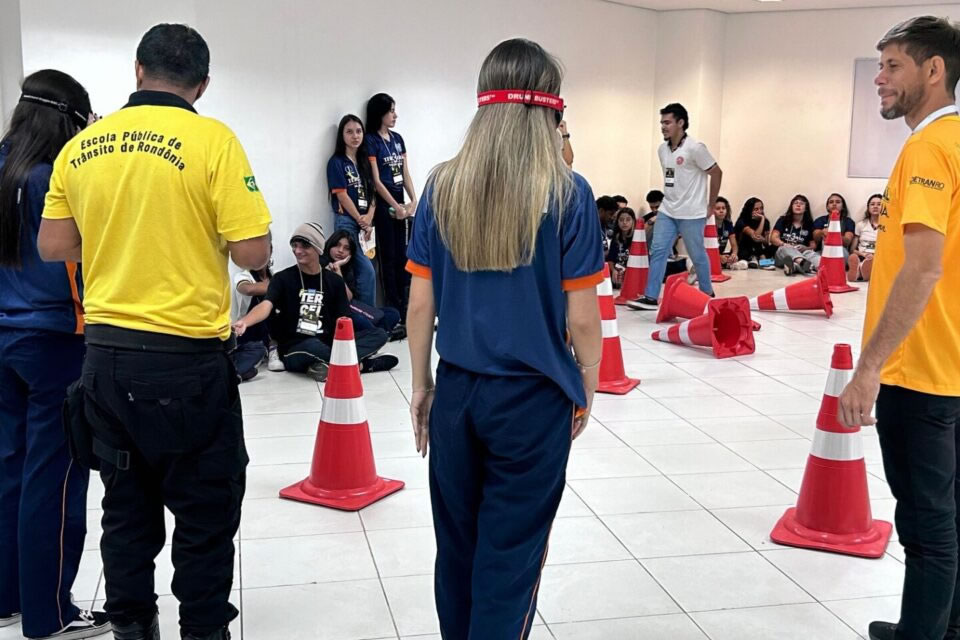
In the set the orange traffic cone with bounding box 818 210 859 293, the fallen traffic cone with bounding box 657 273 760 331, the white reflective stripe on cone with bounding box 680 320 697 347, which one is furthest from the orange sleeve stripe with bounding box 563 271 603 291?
the orange traffic cone with bounding box 818 210 859 293

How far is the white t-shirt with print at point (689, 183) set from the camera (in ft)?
31.0

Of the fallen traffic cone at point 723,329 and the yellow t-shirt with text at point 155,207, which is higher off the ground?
the yellow t-shirt with text at point 155,207

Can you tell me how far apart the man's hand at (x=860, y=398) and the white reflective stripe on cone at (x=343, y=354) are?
229 centimetres

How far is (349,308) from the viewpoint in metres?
7.30

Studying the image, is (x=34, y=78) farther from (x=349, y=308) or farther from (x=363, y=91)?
(x=363, y=91)

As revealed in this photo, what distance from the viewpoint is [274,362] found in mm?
7199

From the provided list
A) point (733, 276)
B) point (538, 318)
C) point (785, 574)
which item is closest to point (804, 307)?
point (733, 276)

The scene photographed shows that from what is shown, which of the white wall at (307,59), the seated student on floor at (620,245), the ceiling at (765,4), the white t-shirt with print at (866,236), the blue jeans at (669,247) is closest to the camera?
the white wall at (307,59)

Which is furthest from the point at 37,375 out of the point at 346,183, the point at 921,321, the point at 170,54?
the point at 346,183

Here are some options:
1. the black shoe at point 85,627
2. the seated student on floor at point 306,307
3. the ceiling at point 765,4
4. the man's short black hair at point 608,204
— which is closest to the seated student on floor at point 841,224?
the ceiling at point 765,4

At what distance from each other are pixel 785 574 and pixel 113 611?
2.40 m

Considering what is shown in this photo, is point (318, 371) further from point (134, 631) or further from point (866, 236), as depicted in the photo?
point (866, 236)

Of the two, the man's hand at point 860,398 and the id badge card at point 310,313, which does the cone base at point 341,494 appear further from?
the id badge card at point 310,313

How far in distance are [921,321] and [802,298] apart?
686 centimetres
